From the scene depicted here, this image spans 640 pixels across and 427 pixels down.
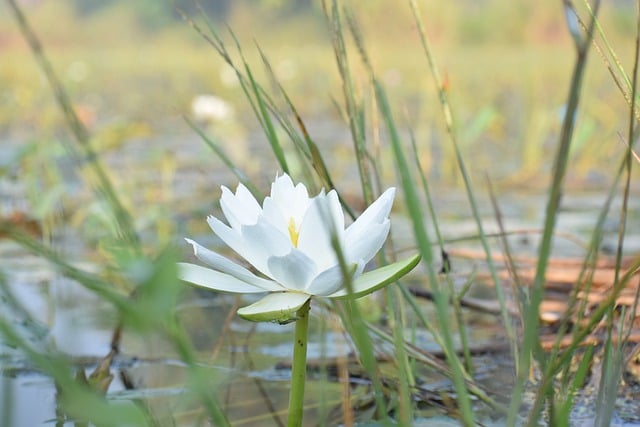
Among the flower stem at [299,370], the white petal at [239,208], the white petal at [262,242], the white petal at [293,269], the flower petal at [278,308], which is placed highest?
the white petal at [239,208]

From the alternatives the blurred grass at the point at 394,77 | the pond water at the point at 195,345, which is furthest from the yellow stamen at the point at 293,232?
the blurred grass at the point at 394,77

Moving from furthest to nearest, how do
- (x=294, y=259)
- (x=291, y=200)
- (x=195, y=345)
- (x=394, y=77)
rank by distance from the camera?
(x=394, y=77), (x=195, y=345), (x=291, y=200), (x=294, y=259)

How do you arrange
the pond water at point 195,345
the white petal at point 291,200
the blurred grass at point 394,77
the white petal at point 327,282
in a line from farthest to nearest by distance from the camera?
1. the blurred grass at point 394,77
2. the pond water at point 195,345
3. the white petal at point 291,200
4. the white petal at point 327,282

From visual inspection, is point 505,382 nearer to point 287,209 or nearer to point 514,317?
point 514,317

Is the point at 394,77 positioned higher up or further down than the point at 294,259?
higher up

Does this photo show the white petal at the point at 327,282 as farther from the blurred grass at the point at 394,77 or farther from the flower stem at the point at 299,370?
the blurred grass at the point at 394,77

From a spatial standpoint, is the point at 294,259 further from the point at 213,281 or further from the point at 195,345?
the point at 195,345

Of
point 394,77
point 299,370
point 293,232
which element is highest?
point 394,77

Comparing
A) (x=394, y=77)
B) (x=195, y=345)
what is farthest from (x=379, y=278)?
(x=394, y=77)
